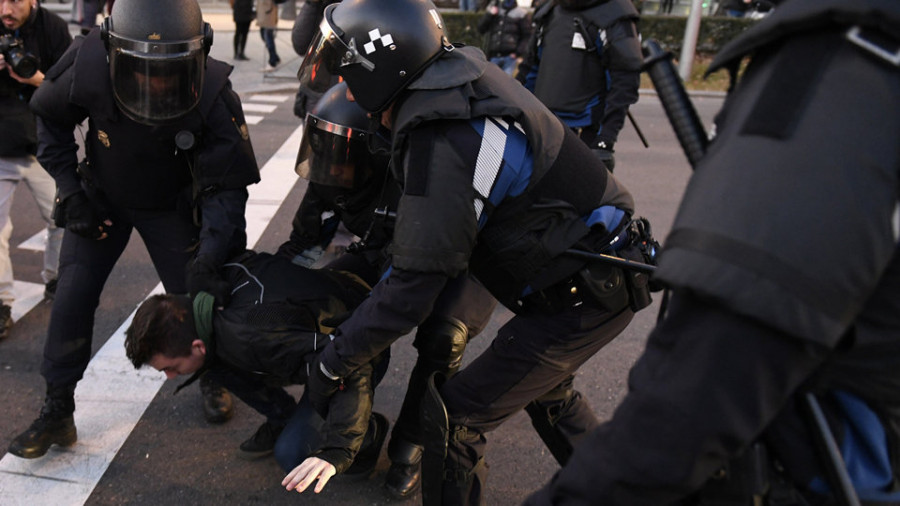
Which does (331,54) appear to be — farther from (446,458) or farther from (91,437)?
(91,437)

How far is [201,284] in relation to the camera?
2.90 metres

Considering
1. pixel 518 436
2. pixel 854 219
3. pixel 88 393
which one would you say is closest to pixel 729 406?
pixel 854 219

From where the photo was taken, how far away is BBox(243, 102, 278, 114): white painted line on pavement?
31.5 feet

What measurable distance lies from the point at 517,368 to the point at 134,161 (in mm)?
1746

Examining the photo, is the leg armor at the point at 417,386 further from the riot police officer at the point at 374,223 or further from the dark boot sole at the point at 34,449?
the dark boot sole at the point at 34,449

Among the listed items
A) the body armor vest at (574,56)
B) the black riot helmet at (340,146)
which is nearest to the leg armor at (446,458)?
the black riot helmet at (340,146)

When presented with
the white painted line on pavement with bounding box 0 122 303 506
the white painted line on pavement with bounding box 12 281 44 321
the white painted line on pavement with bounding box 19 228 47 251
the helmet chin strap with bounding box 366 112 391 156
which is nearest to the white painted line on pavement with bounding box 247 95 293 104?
the white painted line on pavement with bounding box 19 228 47 251

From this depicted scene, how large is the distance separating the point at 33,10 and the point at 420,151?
2.96 meters

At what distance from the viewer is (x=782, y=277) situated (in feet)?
3.28

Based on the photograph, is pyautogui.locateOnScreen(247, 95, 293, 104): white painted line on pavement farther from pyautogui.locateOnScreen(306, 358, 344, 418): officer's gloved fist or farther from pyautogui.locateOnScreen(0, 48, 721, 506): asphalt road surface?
pyautogui.locateOnScreen(306, 358, 344, 418): officer's gloved fist

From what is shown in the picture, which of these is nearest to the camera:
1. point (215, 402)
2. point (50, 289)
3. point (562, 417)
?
point (562, 417)

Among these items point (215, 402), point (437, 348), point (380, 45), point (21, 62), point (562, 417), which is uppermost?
point (380, 45)

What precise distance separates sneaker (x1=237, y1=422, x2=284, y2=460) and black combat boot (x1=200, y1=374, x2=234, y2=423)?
11.2 inches

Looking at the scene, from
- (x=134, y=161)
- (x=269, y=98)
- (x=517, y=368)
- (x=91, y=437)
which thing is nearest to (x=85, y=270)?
(x=134, y=161)
